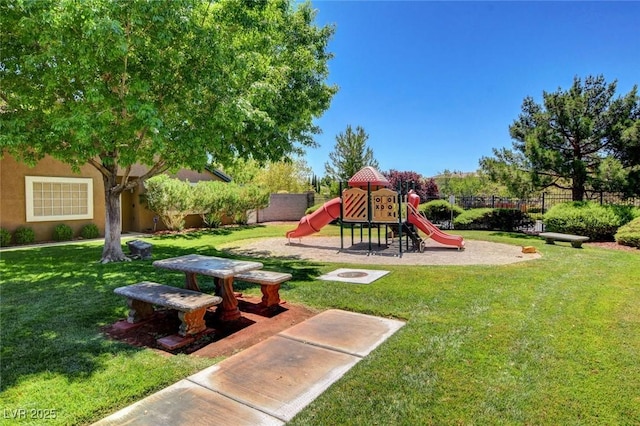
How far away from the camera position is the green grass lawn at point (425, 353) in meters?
2.83

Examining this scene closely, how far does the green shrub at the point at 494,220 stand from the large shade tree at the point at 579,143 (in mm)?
2349

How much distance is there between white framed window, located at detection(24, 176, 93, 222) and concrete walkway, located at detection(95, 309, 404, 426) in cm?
1275

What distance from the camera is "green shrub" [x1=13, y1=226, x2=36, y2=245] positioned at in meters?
12.4

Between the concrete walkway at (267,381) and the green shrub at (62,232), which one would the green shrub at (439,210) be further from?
the green shrub at (62,232)

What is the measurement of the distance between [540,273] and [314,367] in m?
6.23

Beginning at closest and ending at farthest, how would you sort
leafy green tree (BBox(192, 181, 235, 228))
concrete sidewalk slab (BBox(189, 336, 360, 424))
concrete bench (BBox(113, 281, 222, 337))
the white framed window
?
concrete sidewalk slab (BBox(189, 336, 360, 424))
concrete bench (BBox(113, 281, 222, 337))
the white framed window
leafy green tree (BBox(192, 181, 235, 228))

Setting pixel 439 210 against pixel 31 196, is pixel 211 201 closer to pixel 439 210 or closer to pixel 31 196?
pixel 31 196

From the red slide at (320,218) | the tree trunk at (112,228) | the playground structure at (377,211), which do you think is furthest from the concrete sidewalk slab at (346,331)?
the red slide at (320,218)

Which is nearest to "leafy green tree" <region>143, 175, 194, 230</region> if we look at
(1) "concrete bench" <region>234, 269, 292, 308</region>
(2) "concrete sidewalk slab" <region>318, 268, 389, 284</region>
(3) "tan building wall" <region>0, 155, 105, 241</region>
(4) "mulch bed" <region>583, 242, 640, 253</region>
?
(3) "tan building wall" <region>0, 155, 105, 241</region>

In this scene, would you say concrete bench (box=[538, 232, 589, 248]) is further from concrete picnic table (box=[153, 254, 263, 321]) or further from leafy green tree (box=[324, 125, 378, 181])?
leafy green tree (box=[324, 125, 378, 181])

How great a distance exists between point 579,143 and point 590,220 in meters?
3.54

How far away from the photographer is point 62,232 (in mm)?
13266

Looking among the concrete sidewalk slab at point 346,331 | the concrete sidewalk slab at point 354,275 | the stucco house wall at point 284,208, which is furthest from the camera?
the stucco house wall at point 284,208

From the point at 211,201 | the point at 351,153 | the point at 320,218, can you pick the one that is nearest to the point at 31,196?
the point at 211,201
